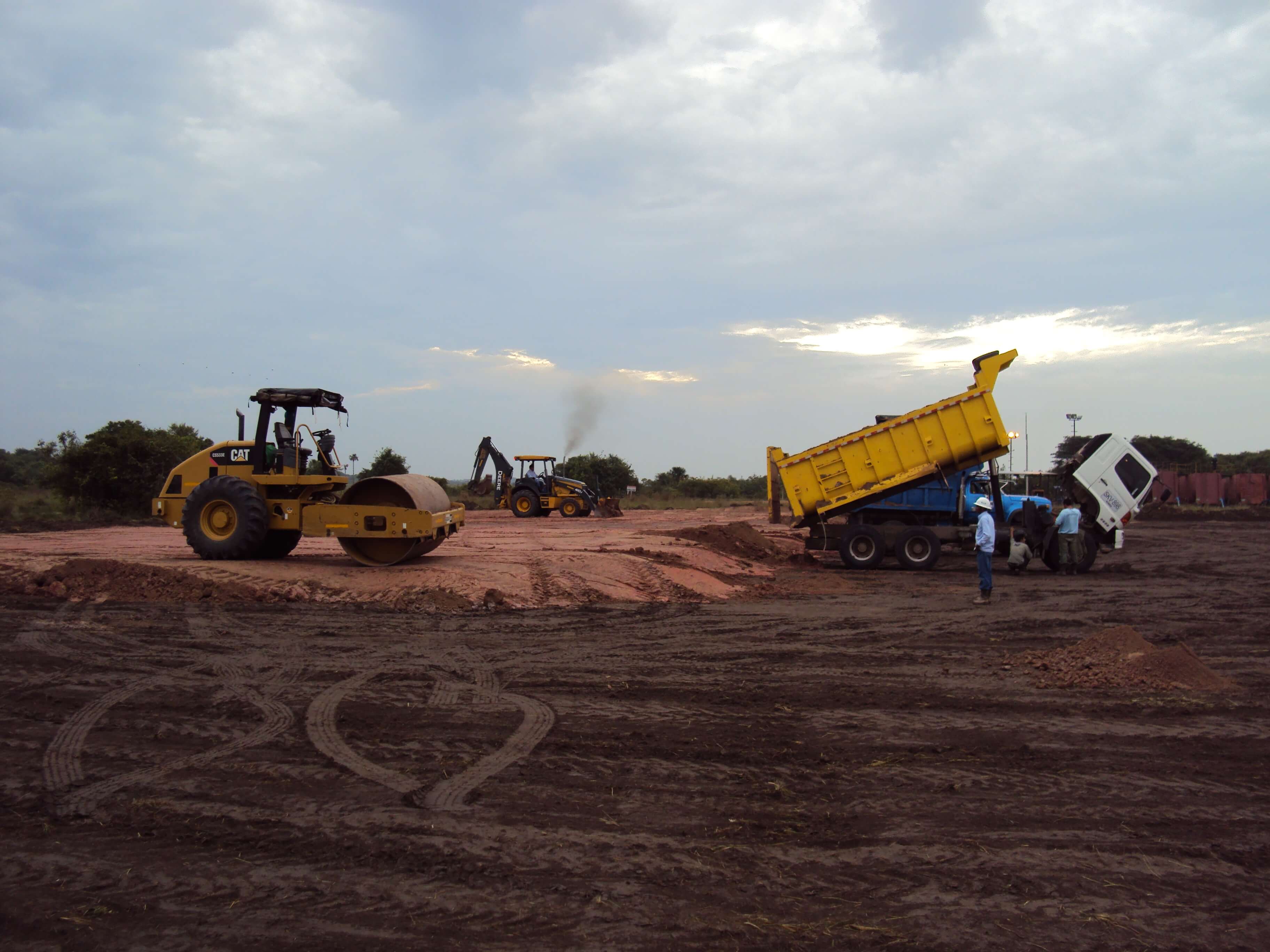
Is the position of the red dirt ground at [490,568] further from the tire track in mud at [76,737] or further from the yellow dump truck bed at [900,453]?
the tire track in mud at [76,737]

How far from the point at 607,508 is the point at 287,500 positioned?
23.0m

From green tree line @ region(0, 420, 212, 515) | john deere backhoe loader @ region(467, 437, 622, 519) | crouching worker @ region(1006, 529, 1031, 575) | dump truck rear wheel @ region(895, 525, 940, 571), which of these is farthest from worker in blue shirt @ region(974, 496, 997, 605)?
green tree line @ region(0, 420, 212, 515)

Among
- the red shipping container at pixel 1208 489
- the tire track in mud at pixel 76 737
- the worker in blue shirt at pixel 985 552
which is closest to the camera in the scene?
the tire track in mud at pixel 76 737

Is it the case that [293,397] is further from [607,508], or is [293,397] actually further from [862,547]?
[607,508]

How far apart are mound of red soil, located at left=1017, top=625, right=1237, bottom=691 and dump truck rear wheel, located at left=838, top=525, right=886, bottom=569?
30.8ft

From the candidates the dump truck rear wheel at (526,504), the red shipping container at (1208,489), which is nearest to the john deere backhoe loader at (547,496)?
the dump truck rear wheel at (526,504)

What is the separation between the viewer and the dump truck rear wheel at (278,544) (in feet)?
43.9

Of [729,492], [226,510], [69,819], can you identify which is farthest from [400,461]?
[69,819]

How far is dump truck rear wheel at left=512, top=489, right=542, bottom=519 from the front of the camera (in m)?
32.9

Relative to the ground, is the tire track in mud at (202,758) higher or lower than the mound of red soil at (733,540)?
lower

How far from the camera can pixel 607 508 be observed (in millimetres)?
35594

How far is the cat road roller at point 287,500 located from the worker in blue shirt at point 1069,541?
11.8m

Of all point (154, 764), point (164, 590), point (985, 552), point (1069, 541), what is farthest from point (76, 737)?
point (1069, 541)

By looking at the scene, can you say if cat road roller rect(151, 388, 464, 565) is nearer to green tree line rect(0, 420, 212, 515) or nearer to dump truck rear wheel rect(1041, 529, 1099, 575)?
dump truck rear wheel rect(1041, 529, 1099, 575)
